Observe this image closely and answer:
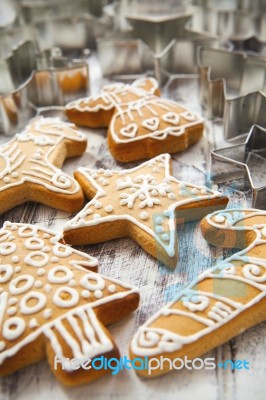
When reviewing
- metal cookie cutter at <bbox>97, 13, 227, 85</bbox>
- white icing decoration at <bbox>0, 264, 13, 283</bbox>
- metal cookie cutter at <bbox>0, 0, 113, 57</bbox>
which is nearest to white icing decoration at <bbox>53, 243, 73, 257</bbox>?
white icing decoration at <bbox>0, 264, 13, 283</bbox>

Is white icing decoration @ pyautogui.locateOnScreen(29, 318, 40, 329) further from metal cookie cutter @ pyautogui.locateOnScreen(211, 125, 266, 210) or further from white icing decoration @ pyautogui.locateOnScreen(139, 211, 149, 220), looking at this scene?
metal cookie cutter @ pyautogui.locateOnScreen(211, 125, 266, 210)

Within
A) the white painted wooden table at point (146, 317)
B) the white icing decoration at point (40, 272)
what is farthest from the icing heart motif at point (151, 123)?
the white icing decoration at point (40, 272)

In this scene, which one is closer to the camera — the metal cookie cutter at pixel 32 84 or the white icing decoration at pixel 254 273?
the white icing decoration at pixel 254 273

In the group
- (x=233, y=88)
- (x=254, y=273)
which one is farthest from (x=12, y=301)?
(x=233, y=88)

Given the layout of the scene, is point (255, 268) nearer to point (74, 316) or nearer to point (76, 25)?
point (74, 316)

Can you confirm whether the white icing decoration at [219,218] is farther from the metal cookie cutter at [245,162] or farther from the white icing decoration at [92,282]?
the white icing decoration at [92,282]

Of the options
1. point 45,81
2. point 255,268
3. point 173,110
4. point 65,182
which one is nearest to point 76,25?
point 45,81
